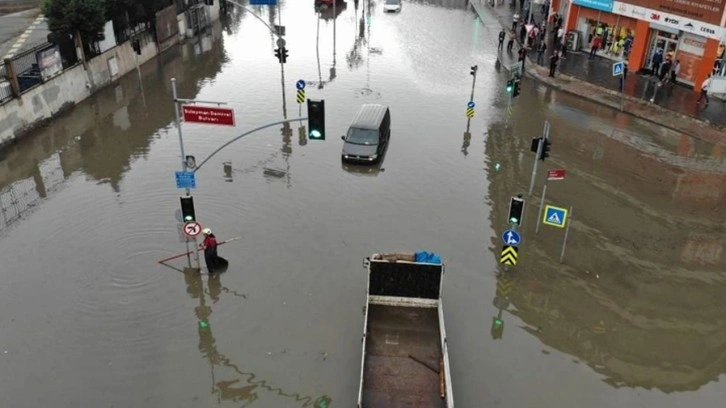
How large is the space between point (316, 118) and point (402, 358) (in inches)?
258

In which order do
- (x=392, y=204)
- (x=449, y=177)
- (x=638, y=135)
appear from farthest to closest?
(x=638, y=135) < (x=449, y=177) < (x=392, y=204)

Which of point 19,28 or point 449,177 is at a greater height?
point 19,28

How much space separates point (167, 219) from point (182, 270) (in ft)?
10.7

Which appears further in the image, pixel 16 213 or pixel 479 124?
pixel 479 124

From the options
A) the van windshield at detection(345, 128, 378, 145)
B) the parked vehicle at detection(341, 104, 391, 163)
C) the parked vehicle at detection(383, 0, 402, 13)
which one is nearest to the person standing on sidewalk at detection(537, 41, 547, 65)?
the parked vehicle at detection(341, 104, 391, 163)

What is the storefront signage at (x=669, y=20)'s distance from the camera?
30.4 metres

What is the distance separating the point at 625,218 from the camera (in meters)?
21.1

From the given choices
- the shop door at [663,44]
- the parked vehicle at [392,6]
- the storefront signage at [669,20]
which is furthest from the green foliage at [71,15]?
the shop door at [663,44]

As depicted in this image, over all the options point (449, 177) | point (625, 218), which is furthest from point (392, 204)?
point (625, 218)

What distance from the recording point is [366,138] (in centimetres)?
2506

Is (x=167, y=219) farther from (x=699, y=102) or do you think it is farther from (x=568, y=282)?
(x=699, y=102)

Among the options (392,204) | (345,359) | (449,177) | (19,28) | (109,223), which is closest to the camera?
(345,359)

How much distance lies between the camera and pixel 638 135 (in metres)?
28.0

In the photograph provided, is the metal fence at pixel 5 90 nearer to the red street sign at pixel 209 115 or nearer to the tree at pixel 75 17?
the tree at pixel 75 17
